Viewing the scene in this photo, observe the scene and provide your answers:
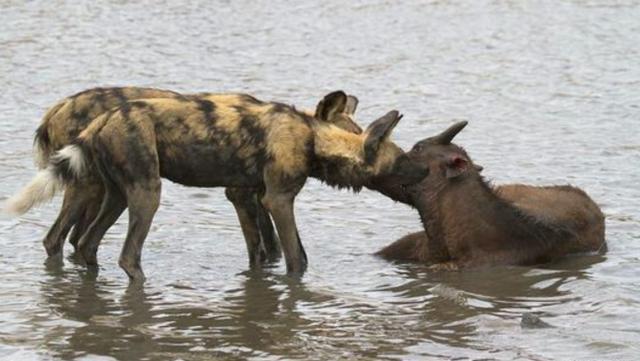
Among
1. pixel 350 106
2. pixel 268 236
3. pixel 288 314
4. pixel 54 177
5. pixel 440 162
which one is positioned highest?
pixel 350 106

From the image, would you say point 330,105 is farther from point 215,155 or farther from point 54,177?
point 54,177

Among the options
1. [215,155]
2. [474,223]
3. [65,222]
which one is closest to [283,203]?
[215,155]

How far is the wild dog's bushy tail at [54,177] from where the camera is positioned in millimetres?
10500

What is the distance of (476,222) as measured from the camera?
11336 millimetres

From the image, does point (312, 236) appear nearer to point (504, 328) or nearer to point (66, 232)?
point (66, 232)

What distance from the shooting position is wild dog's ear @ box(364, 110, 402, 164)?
1079cm

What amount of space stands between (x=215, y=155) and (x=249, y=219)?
857 millimetres

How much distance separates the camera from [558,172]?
1413 centimetres

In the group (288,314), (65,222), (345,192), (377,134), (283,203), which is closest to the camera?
(288,314)

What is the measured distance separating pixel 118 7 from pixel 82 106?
12541 millimetres

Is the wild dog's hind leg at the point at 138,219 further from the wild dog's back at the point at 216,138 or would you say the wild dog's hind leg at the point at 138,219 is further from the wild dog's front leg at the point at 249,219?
the wild dog's front leg at the point at 249,219

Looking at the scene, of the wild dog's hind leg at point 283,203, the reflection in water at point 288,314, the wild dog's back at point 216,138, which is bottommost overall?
the reflection in water at point 288,314

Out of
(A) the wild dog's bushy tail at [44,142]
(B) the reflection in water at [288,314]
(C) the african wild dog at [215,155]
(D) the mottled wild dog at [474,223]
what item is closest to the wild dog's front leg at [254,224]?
(B) the reflection in water at [288,314]

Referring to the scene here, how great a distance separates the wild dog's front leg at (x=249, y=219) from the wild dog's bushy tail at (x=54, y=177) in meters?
1.34
